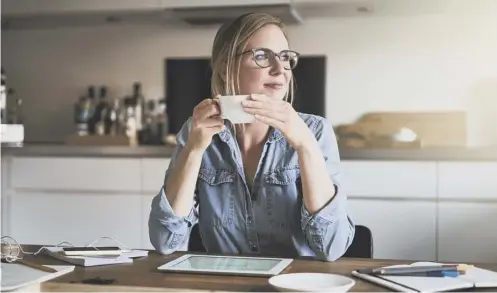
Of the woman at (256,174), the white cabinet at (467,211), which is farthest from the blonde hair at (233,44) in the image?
the white cabinet at (467,211)

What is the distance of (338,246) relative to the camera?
1225 mm

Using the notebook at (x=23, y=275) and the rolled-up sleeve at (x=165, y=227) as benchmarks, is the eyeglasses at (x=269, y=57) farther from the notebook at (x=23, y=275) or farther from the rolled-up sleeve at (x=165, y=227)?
the notebook at (x=23, y=275)

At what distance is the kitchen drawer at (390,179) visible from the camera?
268 centimetres

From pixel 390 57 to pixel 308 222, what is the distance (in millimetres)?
2016

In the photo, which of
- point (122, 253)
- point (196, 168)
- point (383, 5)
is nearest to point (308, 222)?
point (196, 168)

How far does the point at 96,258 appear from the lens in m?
1.18

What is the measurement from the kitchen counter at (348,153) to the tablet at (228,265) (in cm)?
163

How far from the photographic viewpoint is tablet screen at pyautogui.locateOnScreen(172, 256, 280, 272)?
3.59 ft

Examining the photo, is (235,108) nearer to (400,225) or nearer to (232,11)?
(400,225)

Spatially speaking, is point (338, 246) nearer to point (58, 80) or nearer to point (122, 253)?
point (122, 253)

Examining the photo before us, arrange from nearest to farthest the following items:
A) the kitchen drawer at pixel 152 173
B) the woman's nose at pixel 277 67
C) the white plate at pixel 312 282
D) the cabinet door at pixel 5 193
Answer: the white plate at pixel 312 282, the woman's nose at pixel 277 67, the kitchen drawer at pixel 152 173, the cabinet door at pixel 5 193

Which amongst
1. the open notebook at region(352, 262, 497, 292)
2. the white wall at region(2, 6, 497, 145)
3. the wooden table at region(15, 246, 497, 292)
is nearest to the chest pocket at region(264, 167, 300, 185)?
the wooden table at region(15, 246, 497, 292)

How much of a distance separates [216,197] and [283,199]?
0.47ft

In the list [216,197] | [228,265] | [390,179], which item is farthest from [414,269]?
[390,179]
